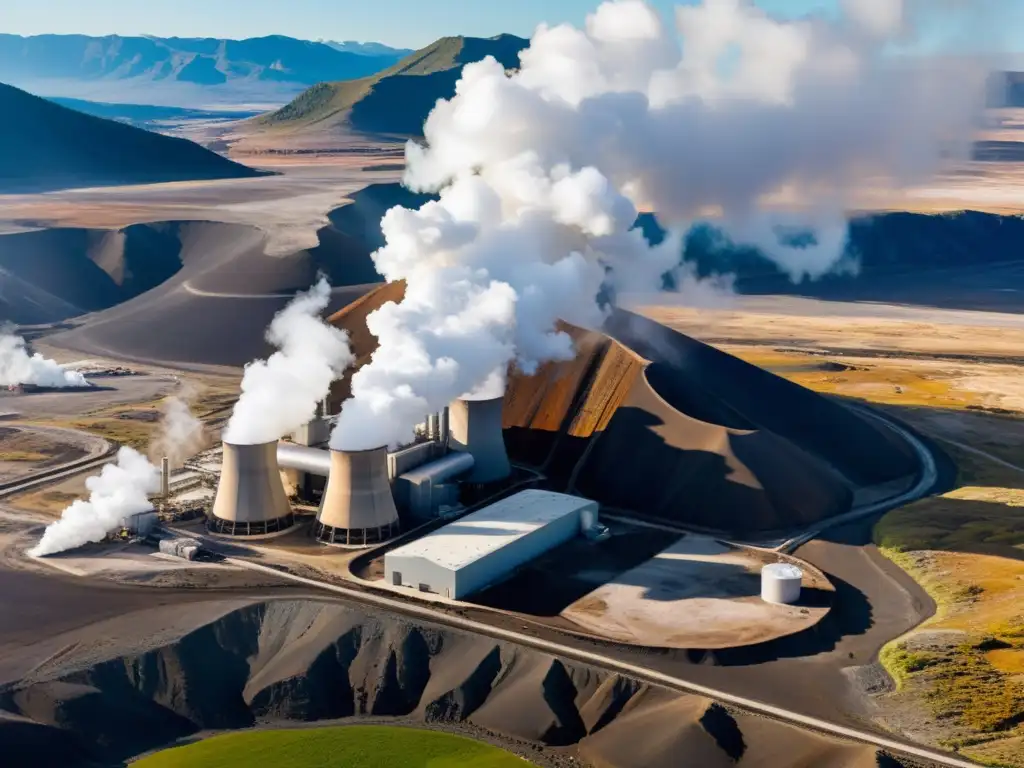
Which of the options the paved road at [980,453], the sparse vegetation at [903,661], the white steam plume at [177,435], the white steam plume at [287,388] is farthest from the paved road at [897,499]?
the white steam plume at [177,435]

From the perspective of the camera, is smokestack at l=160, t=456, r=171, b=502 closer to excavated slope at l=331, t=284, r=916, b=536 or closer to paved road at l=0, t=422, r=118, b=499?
paved road at l=0, t=422, r=118, b=499

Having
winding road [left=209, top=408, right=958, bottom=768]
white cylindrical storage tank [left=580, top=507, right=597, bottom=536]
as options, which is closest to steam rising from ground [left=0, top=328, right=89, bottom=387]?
winding road [left=209, top=408, right=958, bottom=768]

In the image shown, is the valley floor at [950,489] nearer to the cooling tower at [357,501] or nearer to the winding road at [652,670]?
the winding road at [652,670]

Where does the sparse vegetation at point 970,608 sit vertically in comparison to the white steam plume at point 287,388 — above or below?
below

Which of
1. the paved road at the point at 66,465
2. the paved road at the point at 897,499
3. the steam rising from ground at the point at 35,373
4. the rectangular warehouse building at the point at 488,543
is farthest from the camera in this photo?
the steam rising from ground at the point at 35,373

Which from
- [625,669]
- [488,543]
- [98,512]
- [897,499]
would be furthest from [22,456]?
[897,499]

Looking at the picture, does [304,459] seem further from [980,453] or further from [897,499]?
[980,453]

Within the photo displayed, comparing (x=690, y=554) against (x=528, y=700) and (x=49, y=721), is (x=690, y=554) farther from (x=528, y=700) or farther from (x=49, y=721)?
(x=49, y=721)
